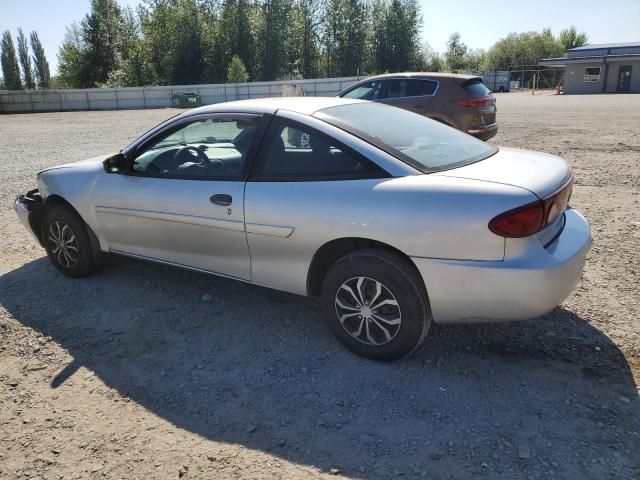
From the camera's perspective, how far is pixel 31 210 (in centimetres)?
480

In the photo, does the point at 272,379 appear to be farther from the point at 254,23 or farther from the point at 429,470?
the point at 254,23

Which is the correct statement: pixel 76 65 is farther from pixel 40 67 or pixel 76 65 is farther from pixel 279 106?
pixel 279 106

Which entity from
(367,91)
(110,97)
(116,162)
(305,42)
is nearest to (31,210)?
(116,162)

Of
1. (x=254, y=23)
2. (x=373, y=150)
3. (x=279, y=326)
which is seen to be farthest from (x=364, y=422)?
(x=254, y=23)

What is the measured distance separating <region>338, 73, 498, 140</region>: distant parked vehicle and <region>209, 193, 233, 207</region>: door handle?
698 cm

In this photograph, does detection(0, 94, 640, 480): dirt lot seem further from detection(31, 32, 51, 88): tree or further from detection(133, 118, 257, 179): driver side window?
detection(31, 32, 51, 88): tree

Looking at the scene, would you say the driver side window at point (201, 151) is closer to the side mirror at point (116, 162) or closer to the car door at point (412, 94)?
the side mirror at point (116, 162)

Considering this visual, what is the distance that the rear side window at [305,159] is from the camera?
3121 millimetres

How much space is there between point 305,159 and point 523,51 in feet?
268

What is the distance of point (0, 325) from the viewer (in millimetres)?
3891

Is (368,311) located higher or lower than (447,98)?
lower

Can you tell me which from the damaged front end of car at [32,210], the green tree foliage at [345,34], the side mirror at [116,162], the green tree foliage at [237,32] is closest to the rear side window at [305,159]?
the side mirror at [116,162]

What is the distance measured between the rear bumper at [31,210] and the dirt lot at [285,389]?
0.58m

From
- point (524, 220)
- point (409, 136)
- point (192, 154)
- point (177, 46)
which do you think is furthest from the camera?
point (177, 46)
